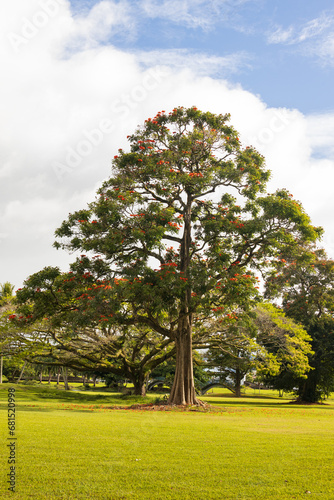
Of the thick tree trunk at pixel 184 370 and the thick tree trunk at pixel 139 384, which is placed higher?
the thick tree trunk at pixel 184 370

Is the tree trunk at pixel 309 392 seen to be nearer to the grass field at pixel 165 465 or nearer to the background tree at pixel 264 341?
the background tree at pixel 264 341

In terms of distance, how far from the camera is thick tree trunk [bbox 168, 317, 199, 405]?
20.0 meters

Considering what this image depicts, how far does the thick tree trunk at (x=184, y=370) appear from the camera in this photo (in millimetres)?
19969

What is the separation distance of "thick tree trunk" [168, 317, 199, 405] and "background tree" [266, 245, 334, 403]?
13.8 m

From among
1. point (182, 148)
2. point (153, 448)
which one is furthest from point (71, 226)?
point (153, 448)

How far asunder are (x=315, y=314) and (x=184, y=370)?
17.4 meters

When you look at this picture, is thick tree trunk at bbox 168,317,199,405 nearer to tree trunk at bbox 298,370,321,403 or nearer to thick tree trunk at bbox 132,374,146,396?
thick tree trunk at bbox 132,374,146,396

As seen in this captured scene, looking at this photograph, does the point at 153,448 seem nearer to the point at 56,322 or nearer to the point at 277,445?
the point at 277,445

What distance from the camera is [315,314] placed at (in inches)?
1345

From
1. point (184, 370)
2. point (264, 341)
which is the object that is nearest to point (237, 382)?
point (264, 341)

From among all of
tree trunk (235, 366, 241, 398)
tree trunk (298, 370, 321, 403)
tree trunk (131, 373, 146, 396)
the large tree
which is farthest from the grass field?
tree trunk (235, 366, 241, 398)

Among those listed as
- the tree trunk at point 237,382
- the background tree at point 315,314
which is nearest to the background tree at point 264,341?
the background tree at point 315,314

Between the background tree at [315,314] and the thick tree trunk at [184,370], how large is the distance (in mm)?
13781

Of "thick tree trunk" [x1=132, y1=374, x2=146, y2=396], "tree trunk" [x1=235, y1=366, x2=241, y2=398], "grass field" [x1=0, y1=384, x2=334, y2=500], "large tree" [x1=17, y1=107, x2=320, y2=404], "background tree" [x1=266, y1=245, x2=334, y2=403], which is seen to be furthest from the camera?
"tree trunk" [x1=235, y1=366, x2=241, y2=398]
